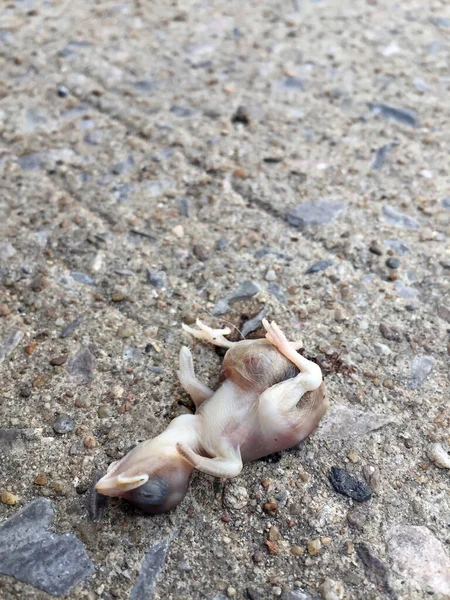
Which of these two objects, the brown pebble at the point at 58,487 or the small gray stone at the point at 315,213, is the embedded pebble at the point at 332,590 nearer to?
the brown pebble at the point at 58,487

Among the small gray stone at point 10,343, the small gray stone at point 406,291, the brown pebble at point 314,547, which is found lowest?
the small gray stone at point 10,343

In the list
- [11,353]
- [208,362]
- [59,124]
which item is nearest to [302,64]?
[59,124]

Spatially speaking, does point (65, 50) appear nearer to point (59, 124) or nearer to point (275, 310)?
point (59, 124)

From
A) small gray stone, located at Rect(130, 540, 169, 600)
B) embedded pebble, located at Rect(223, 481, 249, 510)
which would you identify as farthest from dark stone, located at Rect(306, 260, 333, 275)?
small gray stone, located at Rect(130, 540, 169, 600)

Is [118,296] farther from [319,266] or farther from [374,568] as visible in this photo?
[374,568]

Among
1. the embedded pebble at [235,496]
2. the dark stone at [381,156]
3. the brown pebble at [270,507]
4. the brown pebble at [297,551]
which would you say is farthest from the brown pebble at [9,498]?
the dark stone at [381,156]

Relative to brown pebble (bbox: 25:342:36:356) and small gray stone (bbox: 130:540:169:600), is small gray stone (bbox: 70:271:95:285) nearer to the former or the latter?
brown pebble (bbox: 25:342:36:356)
